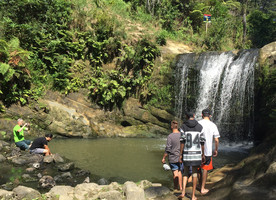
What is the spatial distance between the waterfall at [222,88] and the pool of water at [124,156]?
147 centimetres

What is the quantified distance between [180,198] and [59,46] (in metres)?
12.7

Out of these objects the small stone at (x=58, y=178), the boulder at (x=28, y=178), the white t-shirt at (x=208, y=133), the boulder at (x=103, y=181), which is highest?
the white t-shirt at (x=208, y=133)

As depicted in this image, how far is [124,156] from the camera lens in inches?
391

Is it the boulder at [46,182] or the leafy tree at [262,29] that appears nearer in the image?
the boulder at [46,182]

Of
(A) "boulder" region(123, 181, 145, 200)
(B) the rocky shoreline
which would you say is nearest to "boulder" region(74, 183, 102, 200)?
(B) the rocky shoreline

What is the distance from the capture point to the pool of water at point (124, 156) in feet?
25.4

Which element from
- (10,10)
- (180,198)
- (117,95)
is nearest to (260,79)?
(117,95)

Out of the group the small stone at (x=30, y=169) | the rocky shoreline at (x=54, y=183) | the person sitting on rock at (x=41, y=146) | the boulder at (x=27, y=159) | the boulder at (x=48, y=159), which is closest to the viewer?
the rocky shoreline at (x=54, y=183)

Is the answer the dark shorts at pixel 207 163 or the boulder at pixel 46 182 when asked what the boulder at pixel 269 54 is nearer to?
the dark shorts at pixel 207 163

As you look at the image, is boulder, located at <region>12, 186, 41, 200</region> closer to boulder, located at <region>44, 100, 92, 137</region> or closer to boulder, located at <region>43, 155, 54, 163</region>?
boulder, located at <region>43, 155, 54, 163</region>

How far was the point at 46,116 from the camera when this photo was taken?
12.9m

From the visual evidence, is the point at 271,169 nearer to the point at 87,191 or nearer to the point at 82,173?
the point at 87,191

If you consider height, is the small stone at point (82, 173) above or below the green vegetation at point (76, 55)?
below

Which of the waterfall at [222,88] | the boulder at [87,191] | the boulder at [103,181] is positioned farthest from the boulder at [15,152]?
the waterfall at [222,88]
